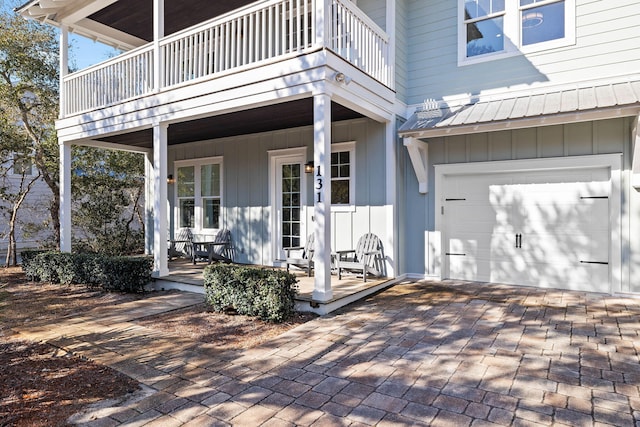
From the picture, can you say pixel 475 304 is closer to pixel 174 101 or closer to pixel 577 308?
pixel 577 308

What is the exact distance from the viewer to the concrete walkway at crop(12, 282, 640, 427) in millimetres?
2744

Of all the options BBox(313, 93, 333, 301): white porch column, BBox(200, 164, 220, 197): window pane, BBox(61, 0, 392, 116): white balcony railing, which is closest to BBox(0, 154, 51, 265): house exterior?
BBox(61, 0, 392, 116): white balcony railing

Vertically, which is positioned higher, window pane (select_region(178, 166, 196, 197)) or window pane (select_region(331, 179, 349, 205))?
window pane (select_region(178, 166, 196, 197))

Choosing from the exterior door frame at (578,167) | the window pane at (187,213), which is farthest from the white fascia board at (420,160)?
the window pane at (187,213)

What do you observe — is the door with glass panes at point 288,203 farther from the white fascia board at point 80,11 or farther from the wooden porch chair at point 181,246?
the white fascia board at point 80,11

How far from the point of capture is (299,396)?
9.93 ft

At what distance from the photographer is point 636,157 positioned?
5.46m

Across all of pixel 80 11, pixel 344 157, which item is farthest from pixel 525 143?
pixel 80 11

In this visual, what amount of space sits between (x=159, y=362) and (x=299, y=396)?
1.57 m

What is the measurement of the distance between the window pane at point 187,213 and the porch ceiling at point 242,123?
1558 millimetres

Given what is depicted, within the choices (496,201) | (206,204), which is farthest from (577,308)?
(206,204)

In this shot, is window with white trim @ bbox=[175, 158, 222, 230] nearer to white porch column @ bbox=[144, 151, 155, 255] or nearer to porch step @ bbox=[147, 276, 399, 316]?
white porch column @ bbox=[144, 151, 155, 255]

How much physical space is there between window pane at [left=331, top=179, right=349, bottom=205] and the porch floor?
1.49 meters

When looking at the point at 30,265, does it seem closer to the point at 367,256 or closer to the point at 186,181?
the point at 186,181
